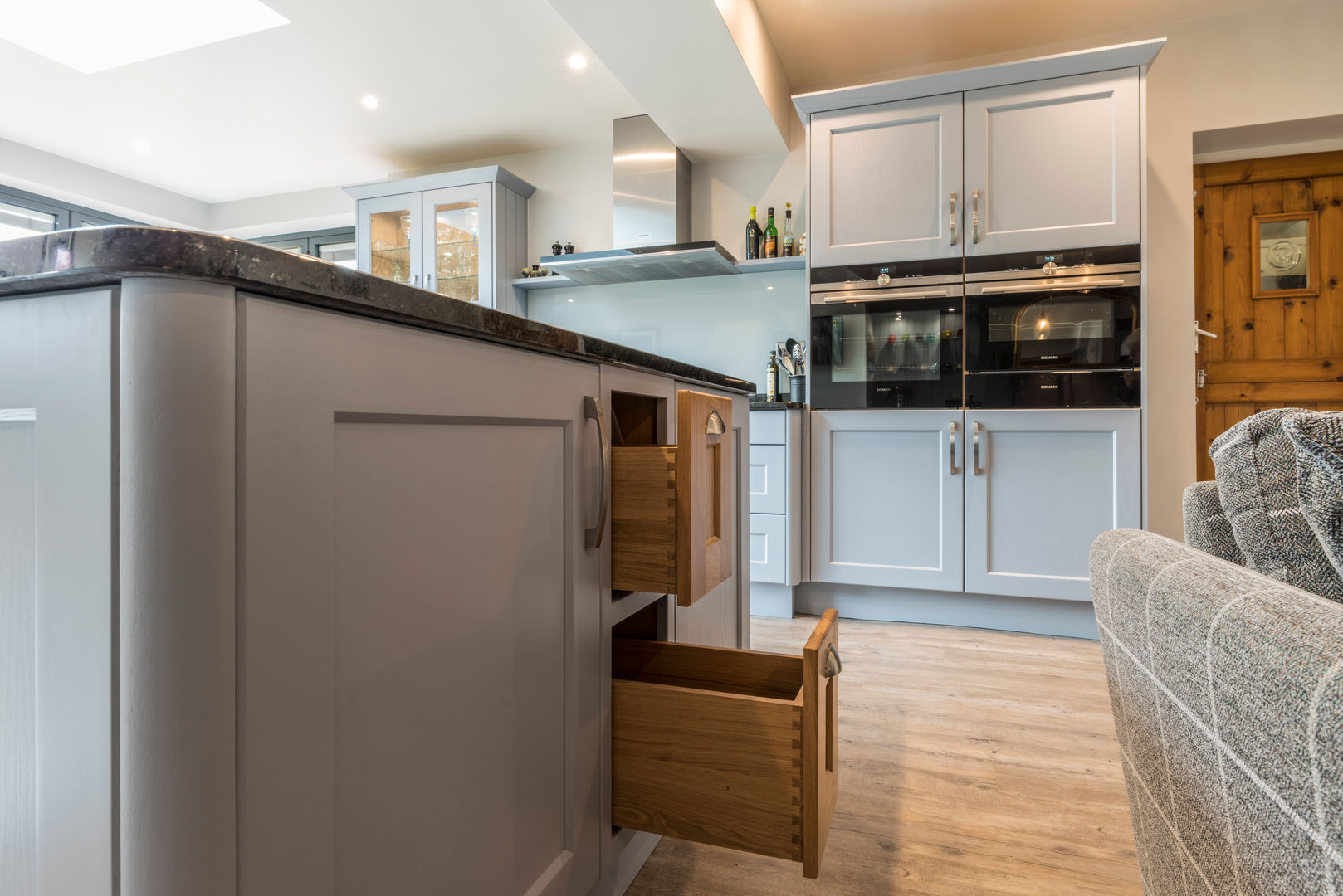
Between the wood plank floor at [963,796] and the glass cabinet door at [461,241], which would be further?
the glass cabinet door at [461,241]

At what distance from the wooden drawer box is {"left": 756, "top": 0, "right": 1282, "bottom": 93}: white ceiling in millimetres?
2590

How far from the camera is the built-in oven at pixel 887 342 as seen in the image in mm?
2734

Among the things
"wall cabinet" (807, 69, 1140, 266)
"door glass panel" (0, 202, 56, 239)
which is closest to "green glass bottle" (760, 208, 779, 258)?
"wall cabinet" (807, 69, 1140, 266)

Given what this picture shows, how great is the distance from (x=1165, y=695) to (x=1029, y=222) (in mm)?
2534

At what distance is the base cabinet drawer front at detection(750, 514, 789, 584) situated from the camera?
9.33 feet

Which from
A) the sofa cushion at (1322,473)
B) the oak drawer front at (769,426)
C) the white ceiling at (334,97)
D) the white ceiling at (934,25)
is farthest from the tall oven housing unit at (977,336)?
the sofa cushion at (1322,473)

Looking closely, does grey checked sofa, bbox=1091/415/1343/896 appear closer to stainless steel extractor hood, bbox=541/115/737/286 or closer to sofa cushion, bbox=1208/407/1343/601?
sofa cushion, bbox=1208/407/1343/601

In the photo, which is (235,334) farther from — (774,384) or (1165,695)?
(774,384)

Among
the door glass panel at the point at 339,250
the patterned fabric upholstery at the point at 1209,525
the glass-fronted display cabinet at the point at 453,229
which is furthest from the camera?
the door glass panel at the point at 339,250

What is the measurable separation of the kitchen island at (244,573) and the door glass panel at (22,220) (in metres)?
5.31

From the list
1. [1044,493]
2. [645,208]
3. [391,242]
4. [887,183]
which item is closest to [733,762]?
[1044,493]

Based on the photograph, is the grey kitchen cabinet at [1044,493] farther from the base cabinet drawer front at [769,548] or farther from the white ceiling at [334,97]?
the white ceiling at [334,97]

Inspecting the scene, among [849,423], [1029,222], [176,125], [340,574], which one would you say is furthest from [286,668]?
[176,125]

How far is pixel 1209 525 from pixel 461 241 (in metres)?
3.92
